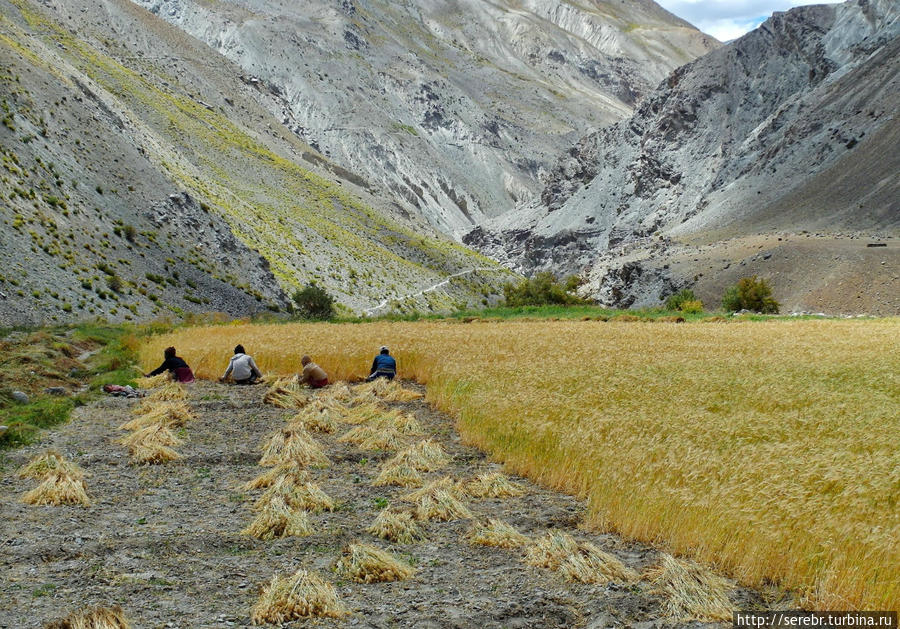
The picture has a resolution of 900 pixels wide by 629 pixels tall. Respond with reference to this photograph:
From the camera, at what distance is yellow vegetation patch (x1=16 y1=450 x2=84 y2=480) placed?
11984mm

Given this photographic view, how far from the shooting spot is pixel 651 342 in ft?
97.1

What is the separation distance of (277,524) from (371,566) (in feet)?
A: 6.85

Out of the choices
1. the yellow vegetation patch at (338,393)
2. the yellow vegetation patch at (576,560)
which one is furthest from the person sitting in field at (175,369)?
the yellow vegetation patch at (576,560)

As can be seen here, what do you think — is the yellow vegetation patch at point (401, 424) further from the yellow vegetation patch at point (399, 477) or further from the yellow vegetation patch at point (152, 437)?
the yellow vegetation patch at point (152, 437)

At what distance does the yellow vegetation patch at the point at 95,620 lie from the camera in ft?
21.4

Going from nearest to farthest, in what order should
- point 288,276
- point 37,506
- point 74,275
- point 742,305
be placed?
point 37,506 < point 74,275 < point 742,305 < point 288,276

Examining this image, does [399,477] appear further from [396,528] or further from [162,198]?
[162,198]

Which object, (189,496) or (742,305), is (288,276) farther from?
(189,496)

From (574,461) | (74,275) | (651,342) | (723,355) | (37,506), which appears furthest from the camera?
(74,275)

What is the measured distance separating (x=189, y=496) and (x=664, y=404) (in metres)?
9.40

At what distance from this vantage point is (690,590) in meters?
7.20

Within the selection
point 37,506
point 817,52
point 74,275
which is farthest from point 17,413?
point 817,52

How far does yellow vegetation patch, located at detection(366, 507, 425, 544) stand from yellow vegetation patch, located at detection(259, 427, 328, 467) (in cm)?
383

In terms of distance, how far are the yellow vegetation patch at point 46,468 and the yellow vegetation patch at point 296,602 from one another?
638cm
